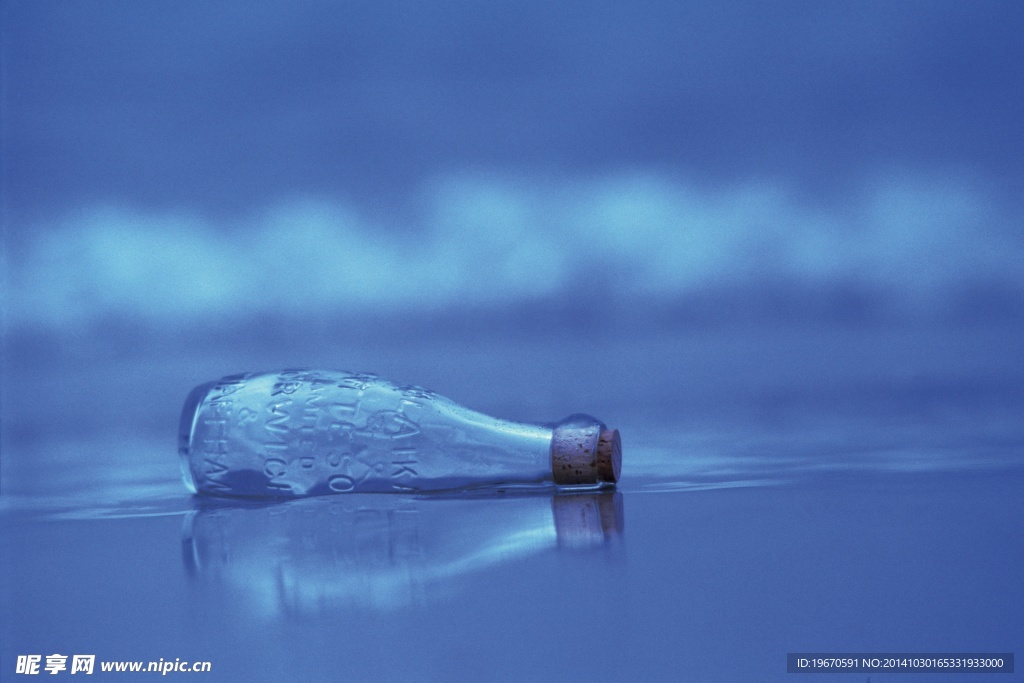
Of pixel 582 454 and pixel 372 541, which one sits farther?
pixel 582 454

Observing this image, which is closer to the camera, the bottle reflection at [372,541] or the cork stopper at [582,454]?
the bottle reflection at [372,541]

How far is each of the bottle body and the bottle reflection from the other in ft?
0.08

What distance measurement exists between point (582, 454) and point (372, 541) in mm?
262

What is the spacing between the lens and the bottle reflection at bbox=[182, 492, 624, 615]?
2.48ft

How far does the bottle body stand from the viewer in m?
1.12

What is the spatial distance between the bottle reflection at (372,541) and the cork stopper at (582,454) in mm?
22

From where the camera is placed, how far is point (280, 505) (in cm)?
112

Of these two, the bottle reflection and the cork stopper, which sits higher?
the cork stopper

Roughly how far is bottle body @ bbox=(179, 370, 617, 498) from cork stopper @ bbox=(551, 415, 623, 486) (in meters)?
0.01

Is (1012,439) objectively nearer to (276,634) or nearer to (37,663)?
(276,634)

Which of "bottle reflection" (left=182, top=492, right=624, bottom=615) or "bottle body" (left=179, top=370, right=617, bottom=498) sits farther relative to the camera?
"bottle body" (left=179, top=370, right=617, bottom=498)

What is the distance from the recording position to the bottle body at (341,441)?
112 cm

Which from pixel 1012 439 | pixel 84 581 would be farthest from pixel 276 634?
pixel 1012 439

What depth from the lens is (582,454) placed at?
3.59 feet
